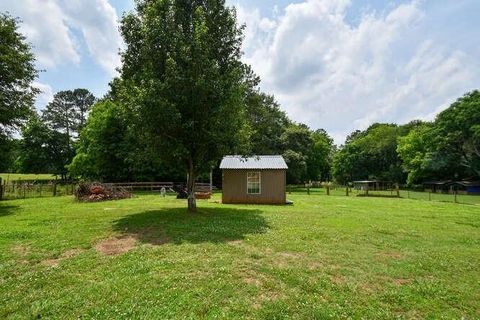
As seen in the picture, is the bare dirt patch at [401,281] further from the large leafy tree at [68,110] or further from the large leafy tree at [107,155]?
the large leafy tree at [68,110]

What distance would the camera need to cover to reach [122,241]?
32.4ft

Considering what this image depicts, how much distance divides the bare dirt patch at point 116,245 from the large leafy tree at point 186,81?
496cm

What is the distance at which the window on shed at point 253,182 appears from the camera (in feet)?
74.9

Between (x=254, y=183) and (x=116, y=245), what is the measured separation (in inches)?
559

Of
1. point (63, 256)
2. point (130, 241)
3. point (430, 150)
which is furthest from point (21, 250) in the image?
point (430, 150)

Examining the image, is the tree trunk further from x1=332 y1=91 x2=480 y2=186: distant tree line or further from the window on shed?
x1=332 y1=91 x2=480 y2=186: distant tree line

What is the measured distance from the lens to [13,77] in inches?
818

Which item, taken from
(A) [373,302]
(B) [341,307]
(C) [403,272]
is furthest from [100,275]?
(C) [403,272]

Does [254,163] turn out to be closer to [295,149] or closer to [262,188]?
[262,188]

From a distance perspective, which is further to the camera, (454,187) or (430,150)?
(430,150)

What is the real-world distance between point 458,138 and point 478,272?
163ft

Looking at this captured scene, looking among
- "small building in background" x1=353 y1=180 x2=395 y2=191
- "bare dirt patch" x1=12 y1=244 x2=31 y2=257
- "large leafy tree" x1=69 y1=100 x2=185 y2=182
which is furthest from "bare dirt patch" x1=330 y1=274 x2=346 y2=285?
"small building in background" x1=353 y1=180 x2=395 y2=191

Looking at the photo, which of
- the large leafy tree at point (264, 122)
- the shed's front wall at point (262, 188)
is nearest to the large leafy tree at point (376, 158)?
the large leafy tree at point (264, 122)

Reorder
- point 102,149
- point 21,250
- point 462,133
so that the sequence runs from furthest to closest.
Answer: point 462,133, point 102,149, point 21,250
